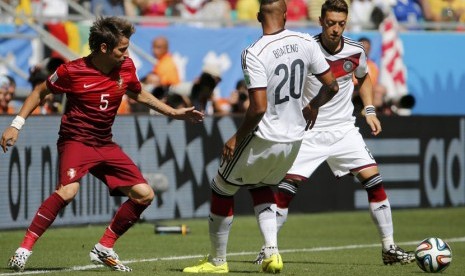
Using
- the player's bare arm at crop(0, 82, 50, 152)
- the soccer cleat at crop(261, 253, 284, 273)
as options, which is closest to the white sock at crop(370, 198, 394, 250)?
the soccer cleat at crop(261, 253, 284, 273)

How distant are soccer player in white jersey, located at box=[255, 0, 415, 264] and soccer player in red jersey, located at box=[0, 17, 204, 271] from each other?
5.38ft

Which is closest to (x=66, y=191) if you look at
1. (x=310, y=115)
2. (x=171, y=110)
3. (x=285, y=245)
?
(x=171, y=110)

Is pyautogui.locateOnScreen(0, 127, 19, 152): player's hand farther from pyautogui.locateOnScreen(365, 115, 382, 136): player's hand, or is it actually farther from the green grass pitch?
pyautogui.locateOnScreen(365, 115, 382, 136): player's hand

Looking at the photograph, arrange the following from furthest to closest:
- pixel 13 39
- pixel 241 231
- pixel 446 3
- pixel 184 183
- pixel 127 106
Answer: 1. pixel 446 3
2. pixel 13 39
3. pixel 127 106
4. pixel 184 183
5. pixel 241 231

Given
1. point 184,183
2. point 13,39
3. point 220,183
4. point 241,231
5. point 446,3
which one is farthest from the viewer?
point 446,3

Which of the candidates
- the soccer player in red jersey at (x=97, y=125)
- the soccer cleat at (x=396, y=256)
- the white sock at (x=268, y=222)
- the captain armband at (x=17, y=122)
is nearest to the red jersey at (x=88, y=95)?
the soccer player in red jersey at (x=97, y=125)

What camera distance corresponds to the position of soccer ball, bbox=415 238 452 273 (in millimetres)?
10672

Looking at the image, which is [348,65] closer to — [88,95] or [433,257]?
[433,257]

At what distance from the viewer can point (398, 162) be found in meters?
19.0

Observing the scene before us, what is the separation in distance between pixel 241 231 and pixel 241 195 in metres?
1.95

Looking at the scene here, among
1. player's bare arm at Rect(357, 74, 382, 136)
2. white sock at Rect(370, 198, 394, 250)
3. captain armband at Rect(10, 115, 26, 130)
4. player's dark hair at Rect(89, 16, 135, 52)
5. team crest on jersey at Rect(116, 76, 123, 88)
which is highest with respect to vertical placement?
→ player's dark hair at Rect(89, 16, 135, 52)

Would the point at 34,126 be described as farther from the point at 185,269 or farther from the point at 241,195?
the point at 185,269

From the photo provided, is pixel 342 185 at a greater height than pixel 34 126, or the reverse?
pixel 34 126

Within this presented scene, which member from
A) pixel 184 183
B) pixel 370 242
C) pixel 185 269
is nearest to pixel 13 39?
pixel 184 183
